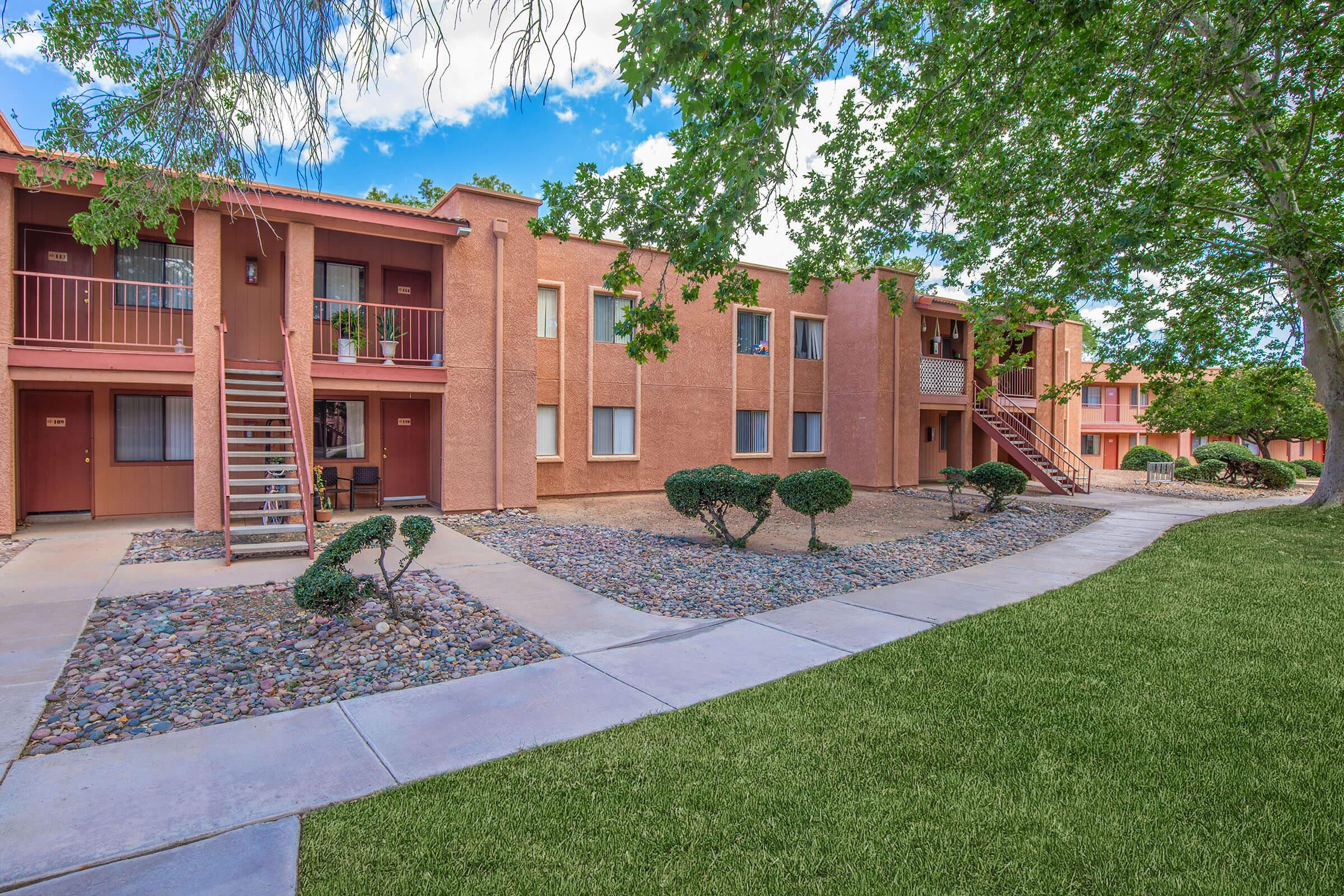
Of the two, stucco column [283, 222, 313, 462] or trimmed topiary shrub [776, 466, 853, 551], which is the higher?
stucco column [283, 222, 313, 462]

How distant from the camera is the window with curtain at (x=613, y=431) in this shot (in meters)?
15.5

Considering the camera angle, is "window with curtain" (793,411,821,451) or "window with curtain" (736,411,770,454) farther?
"window with curtain" (793,411,821,451)

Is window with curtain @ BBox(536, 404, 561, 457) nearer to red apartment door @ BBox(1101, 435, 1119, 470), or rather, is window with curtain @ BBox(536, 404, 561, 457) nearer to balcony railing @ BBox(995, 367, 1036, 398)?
balcony railing @ BBox(995, 367, 1036, 398)

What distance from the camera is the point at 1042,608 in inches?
259

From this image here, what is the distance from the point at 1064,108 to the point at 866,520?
24.1ft

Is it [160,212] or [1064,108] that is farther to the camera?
[1064,108]

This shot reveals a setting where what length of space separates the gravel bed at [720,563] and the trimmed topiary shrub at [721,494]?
1.35 ft

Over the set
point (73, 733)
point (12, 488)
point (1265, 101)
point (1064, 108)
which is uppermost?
point (1064, 108)

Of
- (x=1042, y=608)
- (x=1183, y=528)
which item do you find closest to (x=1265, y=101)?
(x=1042, y=608)

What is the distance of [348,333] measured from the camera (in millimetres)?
12109

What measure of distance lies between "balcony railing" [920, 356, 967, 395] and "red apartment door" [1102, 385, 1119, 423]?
24797 mm

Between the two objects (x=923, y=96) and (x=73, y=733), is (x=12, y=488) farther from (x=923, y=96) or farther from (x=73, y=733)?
(x=923, y=96)

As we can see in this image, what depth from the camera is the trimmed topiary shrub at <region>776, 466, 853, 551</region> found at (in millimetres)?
9289

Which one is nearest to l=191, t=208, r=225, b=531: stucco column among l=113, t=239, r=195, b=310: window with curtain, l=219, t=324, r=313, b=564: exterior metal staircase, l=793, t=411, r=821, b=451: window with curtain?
l=219, t=324, r=313, b=564: exterior metal staircase
